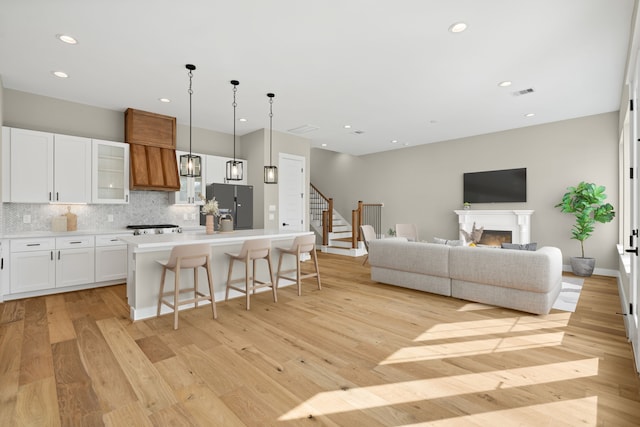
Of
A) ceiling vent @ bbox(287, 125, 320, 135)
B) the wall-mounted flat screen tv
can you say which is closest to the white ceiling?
ceiling vent @ bbox(287, 125, 320, 135)

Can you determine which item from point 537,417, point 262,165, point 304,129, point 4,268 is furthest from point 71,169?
point 537,417

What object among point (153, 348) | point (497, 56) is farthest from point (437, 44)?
point (153, 348)

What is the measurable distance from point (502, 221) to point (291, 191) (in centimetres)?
477

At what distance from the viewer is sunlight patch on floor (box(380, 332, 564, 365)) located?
8.61 ft

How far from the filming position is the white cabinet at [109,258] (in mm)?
4891

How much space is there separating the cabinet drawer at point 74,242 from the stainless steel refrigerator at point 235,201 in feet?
6.46

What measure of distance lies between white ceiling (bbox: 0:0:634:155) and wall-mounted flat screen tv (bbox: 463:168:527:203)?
155cm

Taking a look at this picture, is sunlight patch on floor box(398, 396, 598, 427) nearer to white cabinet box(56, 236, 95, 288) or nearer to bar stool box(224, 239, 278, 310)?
bar stool box(224, 239, 278, 310)

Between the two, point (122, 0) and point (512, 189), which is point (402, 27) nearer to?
point (122, 0)

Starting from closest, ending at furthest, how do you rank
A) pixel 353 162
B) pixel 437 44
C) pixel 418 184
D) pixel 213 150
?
pixel 437 44 → pixel 213 150 → pixel 418 184 → pixel 353 162

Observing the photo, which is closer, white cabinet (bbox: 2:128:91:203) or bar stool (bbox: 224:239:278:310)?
bar stool (bbox: 224:239:278:310)

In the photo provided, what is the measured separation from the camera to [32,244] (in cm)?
432

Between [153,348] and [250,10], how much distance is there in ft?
10.3

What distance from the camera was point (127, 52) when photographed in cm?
349
